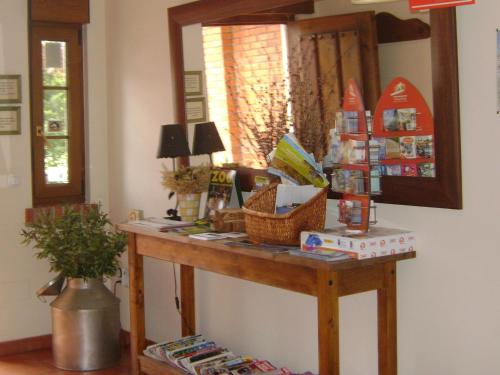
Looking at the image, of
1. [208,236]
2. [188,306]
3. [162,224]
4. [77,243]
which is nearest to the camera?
[208,236]

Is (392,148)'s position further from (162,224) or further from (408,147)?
(162,224)

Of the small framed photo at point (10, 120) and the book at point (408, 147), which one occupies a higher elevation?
the small framed photo at point (10, 120)

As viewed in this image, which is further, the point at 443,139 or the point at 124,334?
the point at 124,334

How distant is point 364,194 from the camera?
290 centimetres

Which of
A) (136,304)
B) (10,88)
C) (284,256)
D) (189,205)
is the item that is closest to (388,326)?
(284,256)

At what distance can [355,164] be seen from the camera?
291 cm

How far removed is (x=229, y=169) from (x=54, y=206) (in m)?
1.49

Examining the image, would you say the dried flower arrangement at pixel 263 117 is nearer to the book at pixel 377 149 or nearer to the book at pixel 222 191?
the book at pixel 222 191

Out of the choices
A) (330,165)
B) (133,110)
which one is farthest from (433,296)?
(133,110)

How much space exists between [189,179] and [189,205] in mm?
133

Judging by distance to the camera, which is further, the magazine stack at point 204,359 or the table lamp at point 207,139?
the table lamp at point 207,139

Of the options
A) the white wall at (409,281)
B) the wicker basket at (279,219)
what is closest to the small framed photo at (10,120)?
the white wall at (409,281)

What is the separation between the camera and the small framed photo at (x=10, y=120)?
460 cm

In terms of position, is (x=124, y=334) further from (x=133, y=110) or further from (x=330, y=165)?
(x=330, y=165)
